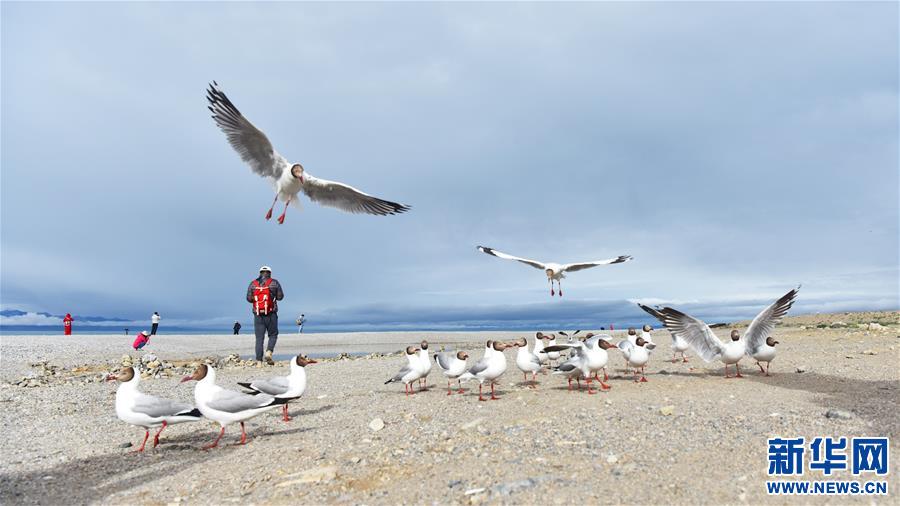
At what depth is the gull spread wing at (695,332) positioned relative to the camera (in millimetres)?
12633

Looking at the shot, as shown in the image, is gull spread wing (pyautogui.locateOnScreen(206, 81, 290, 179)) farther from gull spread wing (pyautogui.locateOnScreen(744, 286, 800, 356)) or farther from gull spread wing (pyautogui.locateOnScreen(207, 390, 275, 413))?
gull spread wing (pyautogui.locateOnScreen(744, 286, 800, 356))

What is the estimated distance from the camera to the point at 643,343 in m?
12.7

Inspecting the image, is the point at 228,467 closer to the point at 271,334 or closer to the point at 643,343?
the point at 643,343

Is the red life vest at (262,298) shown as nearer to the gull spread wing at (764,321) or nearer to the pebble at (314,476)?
the pebble at (314,476)

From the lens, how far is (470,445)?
23.7ft

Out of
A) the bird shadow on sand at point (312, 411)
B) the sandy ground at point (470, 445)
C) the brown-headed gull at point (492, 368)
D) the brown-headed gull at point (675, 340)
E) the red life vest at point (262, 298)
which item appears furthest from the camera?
the red life vest at point (262, 298)

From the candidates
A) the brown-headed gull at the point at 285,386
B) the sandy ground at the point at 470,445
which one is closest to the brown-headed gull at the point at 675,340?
the sandy ground at the point at 470,445

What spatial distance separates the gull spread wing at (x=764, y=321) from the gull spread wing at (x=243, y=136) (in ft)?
37.9

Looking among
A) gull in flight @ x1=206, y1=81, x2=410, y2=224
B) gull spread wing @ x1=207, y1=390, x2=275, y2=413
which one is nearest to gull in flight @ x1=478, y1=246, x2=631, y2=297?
gull in flight @ x1=206, y1=81, x2=410, y2=224

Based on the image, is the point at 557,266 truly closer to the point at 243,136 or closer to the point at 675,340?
the point at 675,340

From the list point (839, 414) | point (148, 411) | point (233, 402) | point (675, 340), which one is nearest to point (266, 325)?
point (148, 411)

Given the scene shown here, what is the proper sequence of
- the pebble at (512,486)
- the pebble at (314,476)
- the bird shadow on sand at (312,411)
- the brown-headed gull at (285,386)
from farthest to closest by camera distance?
the bird shadow on sand at (312,411)
the brown-headed gull at (285,386)
the pebble at (314,476)
the pebble at (512,486)

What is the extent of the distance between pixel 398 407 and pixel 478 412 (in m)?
1.70

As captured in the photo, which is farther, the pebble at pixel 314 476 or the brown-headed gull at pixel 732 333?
the brown-headed gull at pixel 732 333
